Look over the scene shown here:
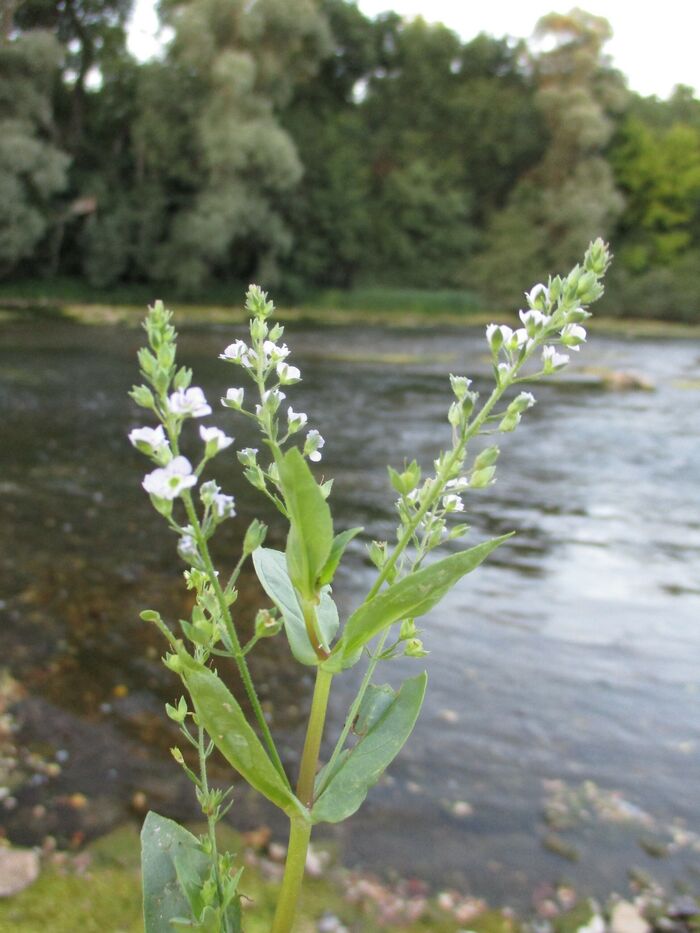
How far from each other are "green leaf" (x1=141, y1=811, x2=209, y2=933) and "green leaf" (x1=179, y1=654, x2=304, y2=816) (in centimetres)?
14

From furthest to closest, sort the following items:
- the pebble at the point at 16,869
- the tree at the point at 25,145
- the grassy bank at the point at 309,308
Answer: the grassy bank at the point at 309,308 → the tree at the point at 25,145 → the pebble at the point at 16,869

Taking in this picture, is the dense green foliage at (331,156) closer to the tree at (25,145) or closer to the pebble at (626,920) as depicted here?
the tree at (25,145)

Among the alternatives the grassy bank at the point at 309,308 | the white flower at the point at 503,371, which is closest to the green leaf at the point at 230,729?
the white flower at the point at 503,371

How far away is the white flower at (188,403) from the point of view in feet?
3.24

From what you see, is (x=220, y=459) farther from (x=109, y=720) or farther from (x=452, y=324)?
(x=452, y=324)

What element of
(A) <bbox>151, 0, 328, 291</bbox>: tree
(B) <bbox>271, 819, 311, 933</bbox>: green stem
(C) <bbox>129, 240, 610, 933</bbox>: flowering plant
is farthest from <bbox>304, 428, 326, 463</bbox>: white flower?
(A) <bbox>151, 0, 328, 291</bbox>: tree

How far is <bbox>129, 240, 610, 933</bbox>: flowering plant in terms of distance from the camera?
1002 mm

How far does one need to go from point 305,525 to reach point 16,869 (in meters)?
3.65

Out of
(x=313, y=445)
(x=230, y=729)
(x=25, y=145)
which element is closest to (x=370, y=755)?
(x=230, y=729)

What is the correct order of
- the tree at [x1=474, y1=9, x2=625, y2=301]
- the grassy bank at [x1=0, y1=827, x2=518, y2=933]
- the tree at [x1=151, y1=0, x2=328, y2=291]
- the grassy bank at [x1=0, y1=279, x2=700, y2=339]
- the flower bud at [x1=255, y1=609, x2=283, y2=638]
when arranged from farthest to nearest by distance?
1. the tree at [x1=474, y1=9, x2=625, y2=301]
2. the grassy bank at [x1=0, y1=279, x2=700, y2=339]
3. the tree at [x1=151, y1=0, x2=328, y2=291]
4. the grassy bank at [x1=0, y1=827, x2=518, y2=933]
5. the flower bud at [x1=255, y1=609, x2=283, y2=638]

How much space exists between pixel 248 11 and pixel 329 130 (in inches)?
454

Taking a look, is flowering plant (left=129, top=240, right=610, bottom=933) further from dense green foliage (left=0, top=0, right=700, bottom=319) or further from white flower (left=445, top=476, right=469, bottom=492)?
dense green foliage (left=0, top=0, right=700, bottom=319)

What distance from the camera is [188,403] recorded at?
100 centimetres

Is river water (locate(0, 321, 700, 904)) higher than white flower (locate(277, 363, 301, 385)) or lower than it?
lower
